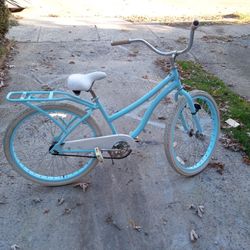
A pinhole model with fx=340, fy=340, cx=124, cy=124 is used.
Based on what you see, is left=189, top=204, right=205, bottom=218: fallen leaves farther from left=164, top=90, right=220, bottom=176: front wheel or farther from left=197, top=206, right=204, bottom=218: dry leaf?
left=164, top=90, right=220, bottom=176: front wheel

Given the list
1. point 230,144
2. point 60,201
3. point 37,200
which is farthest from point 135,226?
point 230,144

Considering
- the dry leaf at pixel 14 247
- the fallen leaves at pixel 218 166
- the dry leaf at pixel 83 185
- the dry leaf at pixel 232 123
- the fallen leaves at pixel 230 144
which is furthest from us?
the dry leaf at pixel 232 123

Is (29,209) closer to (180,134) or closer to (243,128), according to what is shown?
(180,134)

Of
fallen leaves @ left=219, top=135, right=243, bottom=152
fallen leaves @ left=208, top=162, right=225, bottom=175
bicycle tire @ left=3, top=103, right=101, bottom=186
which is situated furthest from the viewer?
fallen leaves @ left=219, top=135, right=243, bottom=152

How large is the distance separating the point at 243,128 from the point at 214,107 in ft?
3.35

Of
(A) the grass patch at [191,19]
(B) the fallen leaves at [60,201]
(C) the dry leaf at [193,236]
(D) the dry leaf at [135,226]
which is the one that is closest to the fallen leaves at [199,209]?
(C) the dry leaf at [193,236]

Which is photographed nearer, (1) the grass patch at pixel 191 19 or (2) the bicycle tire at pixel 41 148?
(2) the bicycle tire at pixel 41 148

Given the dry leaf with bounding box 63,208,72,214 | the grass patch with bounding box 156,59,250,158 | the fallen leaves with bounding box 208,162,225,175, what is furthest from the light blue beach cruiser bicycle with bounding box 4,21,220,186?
the grass patch with bounding box 156,59,250,158

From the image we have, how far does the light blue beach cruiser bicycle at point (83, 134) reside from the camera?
2754mm

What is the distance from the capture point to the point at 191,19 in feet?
31.2

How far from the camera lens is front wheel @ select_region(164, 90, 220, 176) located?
2.94 meters

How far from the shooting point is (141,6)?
11.2 m

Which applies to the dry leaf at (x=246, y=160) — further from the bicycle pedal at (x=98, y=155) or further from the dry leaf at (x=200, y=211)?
the bicycle pedal at (x=98, y=155)

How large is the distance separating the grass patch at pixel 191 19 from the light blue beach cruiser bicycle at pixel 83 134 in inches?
232
